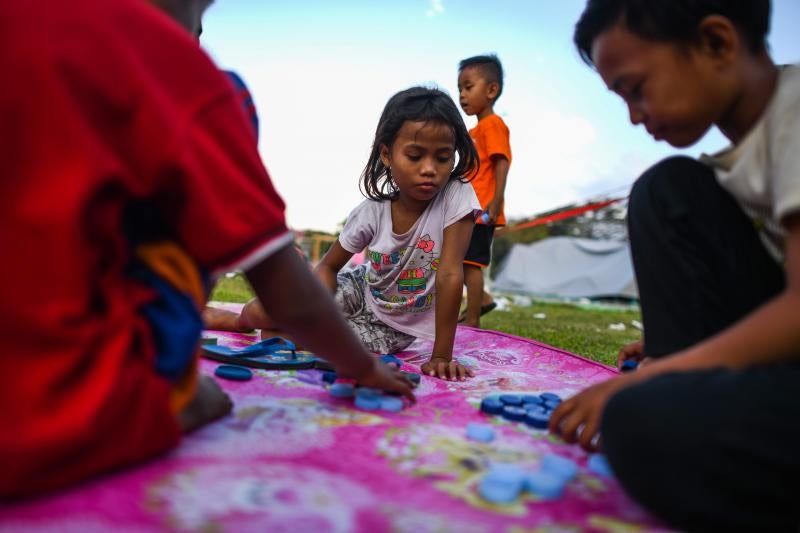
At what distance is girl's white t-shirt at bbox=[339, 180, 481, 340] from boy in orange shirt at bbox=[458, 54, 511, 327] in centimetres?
84

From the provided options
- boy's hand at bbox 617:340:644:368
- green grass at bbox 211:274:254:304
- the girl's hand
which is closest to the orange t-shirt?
green grass at bbox 211:274:254:304

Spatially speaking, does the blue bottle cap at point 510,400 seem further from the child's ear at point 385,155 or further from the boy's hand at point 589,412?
the child's ear at point 385,155

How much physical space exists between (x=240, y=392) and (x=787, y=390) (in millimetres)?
937

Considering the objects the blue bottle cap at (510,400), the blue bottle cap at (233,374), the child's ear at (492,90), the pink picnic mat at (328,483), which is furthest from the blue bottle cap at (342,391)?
the child's ear at (492,90)

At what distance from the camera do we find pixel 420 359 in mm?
1901

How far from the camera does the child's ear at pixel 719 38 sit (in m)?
0.93

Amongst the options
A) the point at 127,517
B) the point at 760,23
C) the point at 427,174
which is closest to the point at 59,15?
the point at 127,517

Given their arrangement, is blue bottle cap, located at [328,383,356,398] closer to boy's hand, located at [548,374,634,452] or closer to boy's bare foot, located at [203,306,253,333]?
boy's hand, located at [548,374,634,452]

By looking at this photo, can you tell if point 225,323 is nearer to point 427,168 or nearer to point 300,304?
point 427,168

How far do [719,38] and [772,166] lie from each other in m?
0.25

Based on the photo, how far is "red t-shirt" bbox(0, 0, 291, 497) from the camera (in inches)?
23.7

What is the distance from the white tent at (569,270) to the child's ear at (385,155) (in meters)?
7.75

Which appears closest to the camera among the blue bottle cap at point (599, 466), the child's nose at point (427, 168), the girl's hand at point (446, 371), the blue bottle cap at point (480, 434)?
the blue bottle cap at point (599, 466)

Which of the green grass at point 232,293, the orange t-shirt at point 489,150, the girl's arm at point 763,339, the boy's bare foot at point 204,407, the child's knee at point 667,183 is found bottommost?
the green grass at point 232,293
